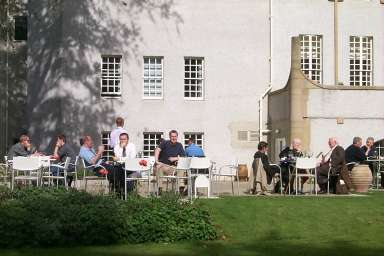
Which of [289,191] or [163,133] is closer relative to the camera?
[289,191]

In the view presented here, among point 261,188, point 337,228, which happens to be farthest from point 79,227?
point 261,188

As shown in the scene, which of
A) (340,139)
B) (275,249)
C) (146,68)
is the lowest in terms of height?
(275,249)

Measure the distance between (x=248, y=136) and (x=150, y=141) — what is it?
4.18m

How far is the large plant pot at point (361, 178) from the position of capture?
2253 centimetres

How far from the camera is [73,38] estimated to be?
34125 millimetres

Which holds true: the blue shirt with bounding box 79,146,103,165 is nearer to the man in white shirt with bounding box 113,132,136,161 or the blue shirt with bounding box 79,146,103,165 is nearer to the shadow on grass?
the man in white shirt with bounding box 113,132,136,161

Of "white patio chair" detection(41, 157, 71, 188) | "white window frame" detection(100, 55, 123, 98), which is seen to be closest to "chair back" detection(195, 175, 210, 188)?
"white patio chair" detection(41, 157, 71, 188)

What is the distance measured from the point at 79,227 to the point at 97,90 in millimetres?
20024

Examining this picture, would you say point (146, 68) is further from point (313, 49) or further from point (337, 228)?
point (337, 228)

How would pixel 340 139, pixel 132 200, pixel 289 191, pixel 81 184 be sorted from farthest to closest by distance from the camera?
pixel 340 139
pixel 81 184
pixel 289 191
pixel 132 200

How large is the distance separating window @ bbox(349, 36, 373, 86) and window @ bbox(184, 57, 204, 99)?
21.6 feet

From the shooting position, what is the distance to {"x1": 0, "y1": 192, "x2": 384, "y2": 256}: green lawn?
1389cm

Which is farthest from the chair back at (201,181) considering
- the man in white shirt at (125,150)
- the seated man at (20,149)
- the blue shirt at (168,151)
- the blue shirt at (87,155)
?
the seated man at (20,149)

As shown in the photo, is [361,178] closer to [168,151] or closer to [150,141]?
[168,151]
